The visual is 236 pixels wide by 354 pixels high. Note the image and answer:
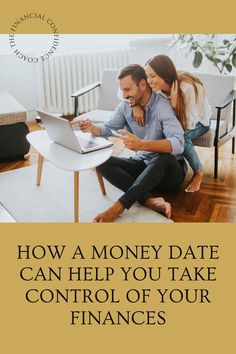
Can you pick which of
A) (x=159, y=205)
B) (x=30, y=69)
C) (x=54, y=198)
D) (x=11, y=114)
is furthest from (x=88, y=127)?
(x=30, y=69)

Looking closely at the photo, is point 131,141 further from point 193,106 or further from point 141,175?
point 193,106

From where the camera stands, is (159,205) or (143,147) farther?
(159,205)

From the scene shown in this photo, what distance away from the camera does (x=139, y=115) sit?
9.05 ft

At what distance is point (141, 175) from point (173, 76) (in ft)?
2.10

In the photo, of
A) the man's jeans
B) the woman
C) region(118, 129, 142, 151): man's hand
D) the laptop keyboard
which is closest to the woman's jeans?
the woman

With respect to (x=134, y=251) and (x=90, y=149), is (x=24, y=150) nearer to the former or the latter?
(x=90, y=149)

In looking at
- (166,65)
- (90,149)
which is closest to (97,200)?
(90,149)

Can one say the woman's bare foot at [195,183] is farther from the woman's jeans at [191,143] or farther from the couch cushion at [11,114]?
the couch cushion at [11,114]

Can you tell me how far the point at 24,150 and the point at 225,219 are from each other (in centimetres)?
170

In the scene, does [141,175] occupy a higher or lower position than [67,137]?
lower

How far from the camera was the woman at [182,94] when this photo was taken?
2.68m

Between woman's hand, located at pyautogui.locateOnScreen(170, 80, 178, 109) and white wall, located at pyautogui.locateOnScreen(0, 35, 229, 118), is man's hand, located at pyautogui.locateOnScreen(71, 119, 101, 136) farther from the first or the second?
white wall, located at pyautogui.locateOnScreen(0, 35, 229, 118)

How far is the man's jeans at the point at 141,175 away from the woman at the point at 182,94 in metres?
0.23

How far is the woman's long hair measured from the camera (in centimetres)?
268
